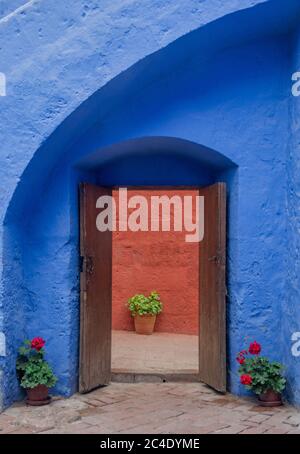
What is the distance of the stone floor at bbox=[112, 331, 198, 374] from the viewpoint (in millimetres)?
6219

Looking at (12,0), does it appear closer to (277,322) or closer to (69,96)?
(69,96)

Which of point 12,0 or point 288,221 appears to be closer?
point 288,221

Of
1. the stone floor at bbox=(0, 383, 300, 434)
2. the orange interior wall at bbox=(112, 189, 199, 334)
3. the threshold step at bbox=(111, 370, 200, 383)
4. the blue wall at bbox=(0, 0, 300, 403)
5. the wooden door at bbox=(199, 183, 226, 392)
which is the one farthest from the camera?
the orange interior wall at bbox=(112, 189, 199, 334)

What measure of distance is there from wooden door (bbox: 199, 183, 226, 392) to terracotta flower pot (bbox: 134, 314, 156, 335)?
3.04 meters

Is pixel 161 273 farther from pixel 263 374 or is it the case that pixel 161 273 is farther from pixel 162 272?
pixel 263 374

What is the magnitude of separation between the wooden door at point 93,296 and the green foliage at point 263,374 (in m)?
1.41

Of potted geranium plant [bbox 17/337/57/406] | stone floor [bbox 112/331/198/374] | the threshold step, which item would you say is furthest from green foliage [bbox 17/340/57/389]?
stone floor [bbox 112/331/198/374]

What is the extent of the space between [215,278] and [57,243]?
151cm

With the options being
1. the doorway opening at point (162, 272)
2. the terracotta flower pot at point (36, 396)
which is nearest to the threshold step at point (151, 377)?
the terracotta flower pot at point (36, 396)

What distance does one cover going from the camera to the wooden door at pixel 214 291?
5.12 metres

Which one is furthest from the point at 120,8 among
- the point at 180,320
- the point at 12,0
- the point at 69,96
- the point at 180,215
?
the point at 180,320

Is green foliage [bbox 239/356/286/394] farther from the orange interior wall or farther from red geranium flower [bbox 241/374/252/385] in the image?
the orange interior wall

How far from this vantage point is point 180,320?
28.6 ft

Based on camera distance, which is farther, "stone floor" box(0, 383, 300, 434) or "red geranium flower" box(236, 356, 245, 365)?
"red geranium flower" box(236, 356, 245, 365)
